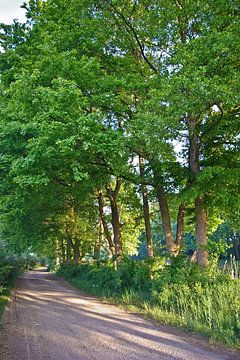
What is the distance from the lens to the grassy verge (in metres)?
7.86

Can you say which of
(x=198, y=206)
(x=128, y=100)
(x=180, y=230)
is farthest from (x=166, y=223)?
(x=128, y=100)

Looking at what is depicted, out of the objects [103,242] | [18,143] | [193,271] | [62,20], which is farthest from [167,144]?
[103,242]

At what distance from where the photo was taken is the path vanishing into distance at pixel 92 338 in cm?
643

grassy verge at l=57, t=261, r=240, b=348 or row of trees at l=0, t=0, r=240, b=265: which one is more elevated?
row of trees at l=0, t=0, r=240, b=265

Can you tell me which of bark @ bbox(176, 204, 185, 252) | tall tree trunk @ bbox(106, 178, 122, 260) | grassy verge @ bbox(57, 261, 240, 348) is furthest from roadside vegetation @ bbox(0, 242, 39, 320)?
bark @ bbox(176, 204, 185, 252)

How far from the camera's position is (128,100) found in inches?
532

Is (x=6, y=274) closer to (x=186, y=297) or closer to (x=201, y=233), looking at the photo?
(x=201, y=233)

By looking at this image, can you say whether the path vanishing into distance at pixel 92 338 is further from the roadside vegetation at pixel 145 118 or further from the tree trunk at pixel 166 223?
the tree trunk at pixel 166 223

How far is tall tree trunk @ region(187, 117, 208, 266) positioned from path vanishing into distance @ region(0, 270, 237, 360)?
124 inches

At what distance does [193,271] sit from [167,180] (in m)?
4.03

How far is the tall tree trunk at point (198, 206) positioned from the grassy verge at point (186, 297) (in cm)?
70

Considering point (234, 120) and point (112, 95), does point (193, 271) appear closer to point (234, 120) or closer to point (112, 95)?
point (234, 120)

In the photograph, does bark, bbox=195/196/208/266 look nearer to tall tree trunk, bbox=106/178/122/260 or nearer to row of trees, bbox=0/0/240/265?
row of trees, bbox=0/0/240/265

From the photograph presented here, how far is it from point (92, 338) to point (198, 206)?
640 centimetres
